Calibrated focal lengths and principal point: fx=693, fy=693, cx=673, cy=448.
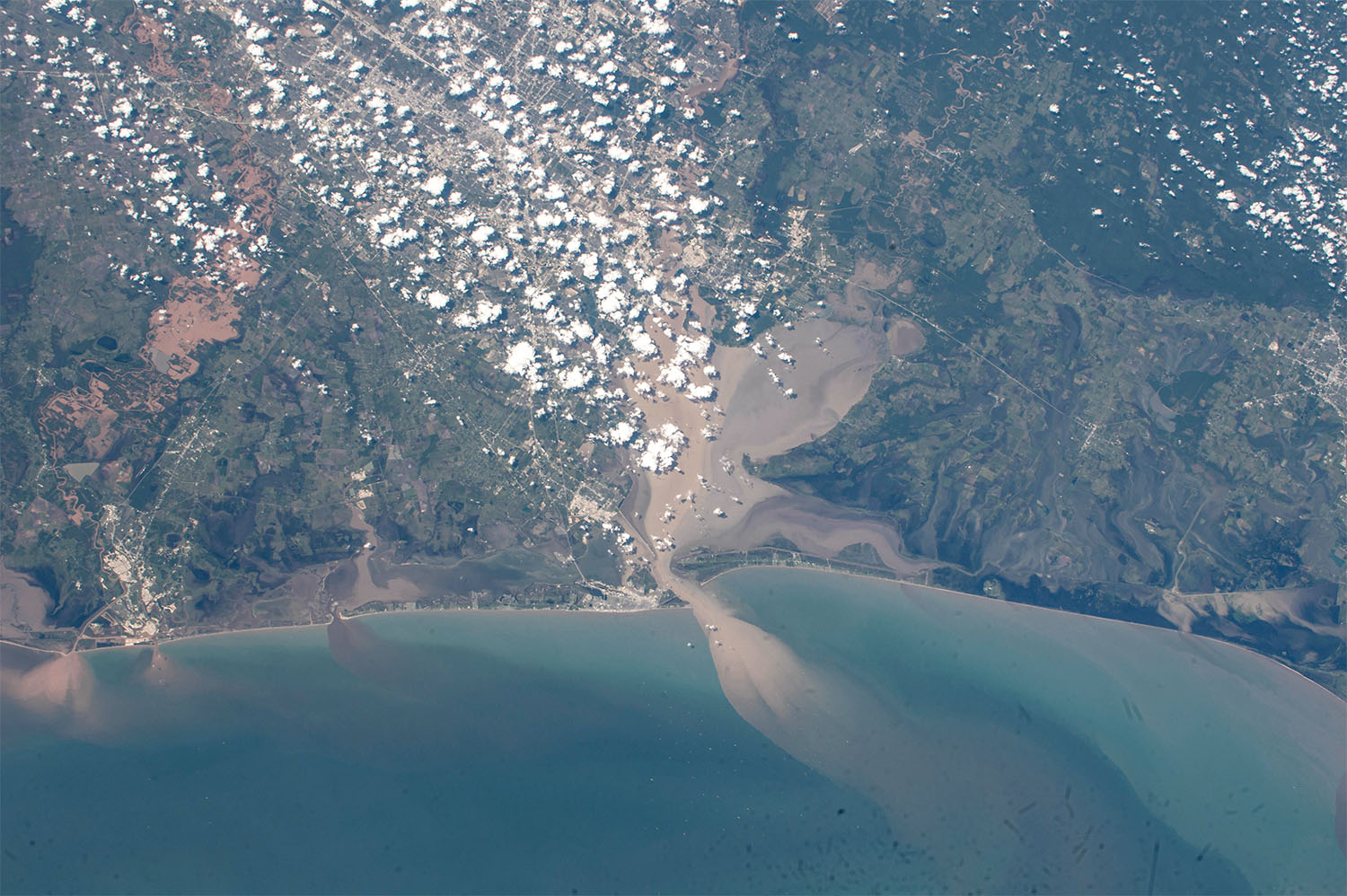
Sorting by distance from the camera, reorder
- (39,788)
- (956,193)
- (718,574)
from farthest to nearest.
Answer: (956,193), (718,574), (39,788)

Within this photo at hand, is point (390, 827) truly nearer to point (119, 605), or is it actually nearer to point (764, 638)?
point (119, 605)

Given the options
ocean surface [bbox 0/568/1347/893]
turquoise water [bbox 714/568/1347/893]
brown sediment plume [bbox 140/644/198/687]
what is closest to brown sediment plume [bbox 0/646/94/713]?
ocean surface [bbox 0/568/1347/893]

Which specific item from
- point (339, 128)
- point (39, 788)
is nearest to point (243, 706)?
point (39, 788)

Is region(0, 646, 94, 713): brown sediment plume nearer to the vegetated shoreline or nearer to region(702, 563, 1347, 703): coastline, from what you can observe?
the vegetated shoreline

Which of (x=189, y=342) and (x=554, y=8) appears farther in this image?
(x=554, y=8)

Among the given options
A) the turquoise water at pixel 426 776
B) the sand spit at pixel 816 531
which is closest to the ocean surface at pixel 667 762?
the turquoise water at pixel 426 776
